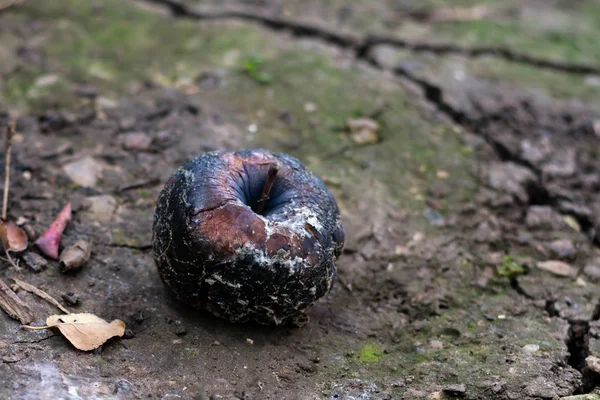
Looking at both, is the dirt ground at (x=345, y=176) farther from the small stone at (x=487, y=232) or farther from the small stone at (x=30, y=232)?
the small stone at (x=30, y=232)

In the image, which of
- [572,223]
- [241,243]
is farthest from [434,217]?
[241,243]

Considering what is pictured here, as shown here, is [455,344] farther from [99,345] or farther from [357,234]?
[99,345]

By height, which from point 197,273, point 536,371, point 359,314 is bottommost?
point 359,314

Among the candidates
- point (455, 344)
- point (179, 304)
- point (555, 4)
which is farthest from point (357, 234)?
point (555, 4)

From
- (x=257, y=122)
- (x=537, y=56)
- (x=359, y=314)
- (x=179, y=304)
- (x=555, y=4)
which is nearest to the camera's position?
(x=179, y=304)

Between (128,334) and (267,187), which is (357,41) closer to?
(267,187)
